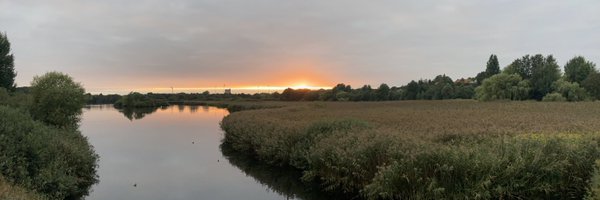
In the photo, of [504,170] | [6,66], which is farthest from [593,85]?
[6,66]

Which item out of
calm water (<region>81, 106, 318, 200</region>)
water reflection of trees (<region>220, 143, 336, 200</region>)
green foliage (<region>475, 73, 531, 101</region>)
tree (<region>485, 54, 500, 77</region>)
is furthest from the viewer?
tree (<region>485, 54, 500, 77</region>)

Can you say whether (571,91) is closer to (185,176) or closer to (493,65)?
(493,65)

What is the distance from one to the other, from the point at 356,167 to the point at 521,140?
5.89m

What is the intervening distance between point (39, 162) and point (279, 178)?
457 inches

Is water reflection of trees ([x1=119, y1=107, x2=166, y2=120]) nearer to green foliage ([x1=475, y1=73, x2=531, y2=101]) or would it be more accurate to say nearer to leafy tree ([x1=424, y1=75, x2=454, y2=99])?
green foliage ([x1=475, y1=73, x2=531, y2=101])

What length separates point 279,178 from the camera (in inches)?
928

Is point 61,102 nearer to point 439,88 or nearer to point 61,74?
point 61,74

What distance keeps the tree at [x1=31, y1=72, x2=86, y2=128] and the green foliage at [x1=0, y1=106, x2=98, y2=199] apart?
1724cm

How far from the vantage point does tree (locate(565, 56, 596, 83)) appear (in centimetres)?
9112

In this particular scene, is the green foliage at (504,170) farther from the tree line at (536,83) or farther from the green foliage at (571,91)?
the green foliage at (571,91)

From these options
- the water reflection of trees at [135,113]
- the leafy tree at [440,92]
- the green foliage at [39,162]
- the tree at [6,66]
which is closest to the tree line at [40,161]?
the green foliage at [39,162]

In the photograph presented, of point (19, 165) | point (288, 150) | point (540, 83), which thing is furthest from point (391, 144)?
point (540, 83)

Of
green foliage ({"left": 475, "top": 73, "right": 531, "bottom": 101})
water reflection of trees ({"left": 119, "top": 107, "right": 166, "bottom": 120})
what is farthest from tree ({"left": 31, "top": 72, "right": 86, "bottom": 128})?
green foliage ({"left": 475, "top": 73, "right": 531, "bottom": 101})

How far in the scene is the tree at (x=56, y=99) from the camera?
37656 mm
